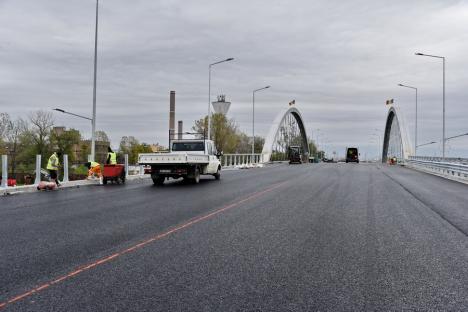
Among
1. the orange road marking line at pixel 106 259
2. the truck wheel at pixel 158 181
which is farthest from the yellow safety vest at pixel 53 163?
the orange road marking line at pixel 106 259

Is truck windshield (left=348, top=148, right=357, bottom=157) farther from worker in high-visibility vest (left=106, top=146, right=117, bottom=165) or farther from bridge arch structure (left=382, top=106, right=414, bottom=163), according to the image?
worker in high-visibility vest (left=106, top=146, right=117, bottom=165)

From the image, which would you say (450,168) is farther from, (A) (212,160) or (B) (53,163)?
(B) (53,163)

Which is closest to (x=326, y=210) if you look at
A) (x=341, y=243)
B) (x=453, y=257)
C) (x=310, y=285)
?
(x=341, y=243)

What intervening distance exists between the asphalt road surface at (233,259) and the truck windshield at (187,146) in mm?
12107

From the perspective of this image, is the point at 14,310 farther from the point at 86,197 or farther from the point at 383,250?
the point at 86,197

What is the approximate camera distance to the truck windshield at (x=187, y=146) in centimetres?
2359

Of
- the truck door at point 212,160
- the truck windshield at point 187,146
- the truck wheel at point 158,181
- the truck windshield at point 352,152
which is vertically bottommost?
the truck wheel at point 158,181

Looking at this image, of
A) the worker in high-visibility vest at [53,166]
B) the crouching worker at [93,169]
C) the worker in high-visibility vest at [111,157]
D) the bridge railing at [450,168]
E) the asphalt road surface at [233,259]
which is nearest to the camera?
the asphalt road surface at [233,259]

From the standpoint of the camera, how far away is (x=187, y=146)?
23.9m

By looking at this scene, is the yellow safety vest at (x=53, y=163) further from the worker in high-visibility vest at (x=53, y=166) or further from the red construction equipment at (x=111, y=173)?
the red construction equipment at (x=111, y=173)

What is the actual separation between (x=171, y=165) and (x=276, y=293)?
52.5ft

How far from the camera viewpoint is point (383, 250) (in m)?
6.74

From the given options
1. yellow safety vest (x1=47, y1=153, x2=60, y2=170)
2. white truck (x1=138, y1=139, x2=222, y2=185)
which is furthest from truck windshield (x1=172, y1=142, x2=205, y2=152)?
yellow safety vest (x1=47, y1=153, x2=60, y2=170)

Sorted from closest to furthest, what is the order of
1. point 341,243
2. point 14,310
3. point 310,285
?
point 14,310
point 310,285
point 341,243
